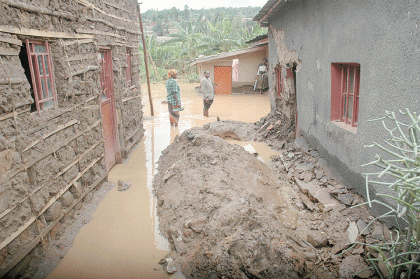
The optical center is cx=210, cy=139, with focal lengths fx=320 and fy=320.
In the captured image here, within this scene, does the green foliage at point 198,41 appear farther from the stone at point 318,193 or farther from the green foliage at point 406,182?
the green foliage at point 406,182

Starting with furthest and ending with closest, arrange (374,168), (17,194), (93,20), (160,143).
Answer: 1. (160,143)
2. (93,20)
3. (374,168)
4. (17,194)

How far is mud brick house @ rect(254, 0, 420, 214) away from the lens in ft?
12.2

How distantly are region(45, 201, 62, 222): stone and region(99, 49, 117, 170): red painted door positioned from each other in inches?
91.0

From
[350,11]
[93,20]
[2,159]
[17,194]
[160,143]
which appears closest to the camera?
[2,159]

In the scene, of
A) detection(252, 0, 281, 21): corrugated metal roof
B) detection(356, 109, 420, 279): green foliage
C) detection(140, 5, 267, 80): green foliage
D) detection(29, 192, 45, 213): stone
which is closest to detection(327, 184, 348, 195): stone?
detection(356, 109, 420, 279): green foliage

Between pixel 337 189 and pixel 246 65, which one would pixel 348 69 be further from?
pixel 246 65

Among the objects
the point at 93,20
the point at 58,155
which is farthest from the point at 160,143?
the point at 58,155

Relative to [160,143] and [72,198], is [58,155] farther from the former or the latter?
→ [160,143]

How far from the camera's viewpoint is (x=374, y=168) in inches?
170

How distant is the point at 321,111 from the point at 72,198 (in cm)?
480

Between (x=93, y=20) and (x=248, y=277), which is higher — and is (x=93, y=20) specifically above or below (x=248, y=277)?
above

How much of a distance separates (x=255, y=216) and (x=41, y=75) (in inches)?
137

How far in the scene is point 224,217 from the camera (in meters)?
4.09

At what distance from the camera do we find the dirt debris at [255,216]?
11.6 ft
